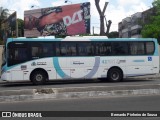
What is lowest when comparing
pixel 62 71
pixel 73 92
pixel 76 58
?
pixel 73 92

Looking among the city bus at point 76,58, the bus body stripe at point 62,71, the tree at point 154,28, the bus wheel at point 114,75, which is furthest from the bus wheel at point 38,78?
the tree at point 154,28

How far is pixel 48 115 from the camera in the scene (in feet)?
31.7

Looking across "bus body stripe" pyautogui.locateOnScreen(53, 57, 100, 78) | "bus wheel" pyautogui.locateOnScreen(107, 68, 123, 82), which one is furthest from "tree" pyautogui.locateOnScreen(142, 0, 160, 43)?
"bus body stripe" pyautogui.locateOnScreen(53, 57, 100, 78)

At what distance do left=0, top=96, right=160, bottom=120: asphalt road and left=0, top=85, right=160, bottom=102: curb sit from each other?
1.81 ft

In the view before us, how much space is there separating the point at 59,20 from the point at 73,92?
30.3 m

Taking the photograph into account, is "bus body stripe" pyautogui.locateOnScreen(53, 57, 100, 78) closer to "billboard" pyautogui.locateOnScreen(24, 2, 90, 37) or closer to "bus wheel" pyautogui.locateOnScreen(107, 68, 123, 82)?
"bus wheel" pyautogui.locateOnScreen(107, 68, 123, 82)

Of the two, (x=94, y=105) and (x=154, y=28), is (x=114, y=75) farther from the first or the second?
(x=154, y=28)

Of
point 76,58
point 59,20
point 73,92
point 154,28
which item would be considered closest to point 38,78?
point 76,58

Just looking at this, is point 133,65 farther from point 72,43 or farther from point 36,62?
point 36,62

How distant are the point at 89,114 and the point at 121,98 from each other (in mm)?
4556

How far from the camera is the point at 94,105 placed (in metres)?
13.0

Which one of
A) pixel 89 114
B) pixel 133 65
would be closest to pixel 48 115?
pixel 89 114

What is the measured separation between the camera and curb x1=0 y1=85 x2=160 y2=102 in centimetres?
1502

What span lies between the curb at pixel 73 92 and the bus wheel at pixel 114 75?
808 centimetres
